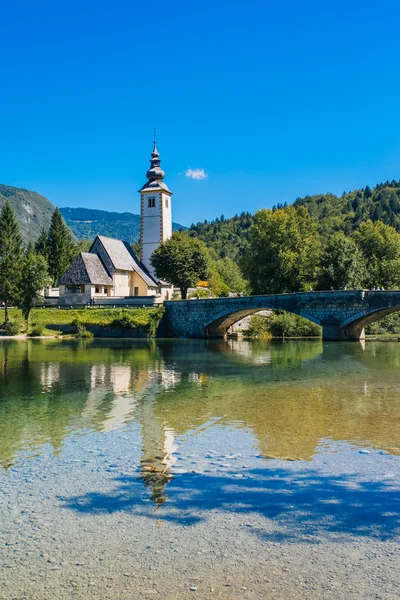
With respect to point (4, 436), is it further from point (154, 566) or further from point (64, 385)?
point (64, 385)

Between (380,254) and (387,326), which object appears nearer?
(387,326)

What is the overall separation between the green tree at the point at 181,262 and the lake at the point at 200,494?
51.0 metres

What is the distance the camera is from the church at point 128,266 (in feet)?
241

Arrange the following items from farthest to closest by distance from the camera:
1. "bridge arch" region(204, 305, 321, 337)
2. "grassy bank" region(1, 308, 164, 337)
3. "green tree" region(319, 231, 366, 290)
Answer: "green tree" region(319, 231, 366, 290) → "grassy bank" region(1, 308, 164, 337) → "bridge arch" region(204, 305, 321, 337)

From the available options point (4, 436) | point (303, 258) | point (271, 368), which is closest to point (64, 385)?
point (4, 436)

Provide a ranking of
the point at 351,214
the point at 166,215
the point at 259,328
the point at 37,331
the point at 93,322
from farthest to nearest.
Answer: the point at 351,214 < the point at 166,215 < the point at 259,328 < the point at 93,322 < the point at 37,331

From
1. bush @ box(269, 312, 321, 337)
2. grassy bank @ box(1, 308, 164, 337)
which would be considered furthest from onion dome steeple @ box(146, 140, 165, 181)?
bush @ box(269, 312, 321, 337)

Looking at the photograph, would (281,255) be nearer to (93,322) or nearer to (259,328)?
(259,328)

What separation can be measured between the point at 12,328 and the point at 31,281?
6.52 metres

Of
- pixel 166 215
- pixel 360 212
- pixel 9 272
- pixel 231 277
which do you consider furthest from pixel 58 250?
pixel 360 212

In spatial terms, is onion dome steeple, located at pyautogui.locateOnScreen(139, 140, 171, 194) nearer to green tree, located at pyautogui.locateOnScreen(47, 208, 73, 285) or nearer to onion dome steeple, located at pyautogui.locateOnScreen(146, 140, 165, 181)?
onion dome steeple, located at pyautogui.locateOnScreen(146, 140, 165, 181)

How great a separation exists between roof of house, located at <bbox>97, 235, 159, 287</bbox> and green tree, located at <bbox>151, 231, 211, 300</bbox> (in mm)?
5911

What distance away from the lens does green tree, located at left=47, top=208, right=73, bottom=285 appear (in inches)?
3824

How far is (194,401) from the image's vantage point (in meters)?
20.6
